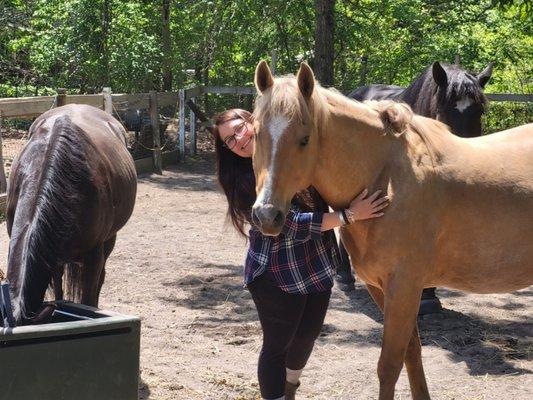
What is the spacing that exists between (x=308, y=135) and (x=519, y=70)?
1341 centimetres

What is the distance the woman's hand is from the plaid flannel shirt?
150 mm

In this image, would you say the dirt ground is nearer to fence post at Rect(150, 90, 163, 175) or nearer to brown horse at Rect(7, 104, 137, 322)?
brown horse at Rect(7, 104, 137, 322)

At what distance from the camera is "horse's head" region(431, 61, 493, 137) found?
18.5 ft

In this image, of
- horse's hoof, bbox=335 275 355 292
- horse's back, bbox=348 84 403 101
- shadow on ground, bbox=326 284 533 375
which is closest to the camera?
shadow on ground, bbox=326 284 533 375

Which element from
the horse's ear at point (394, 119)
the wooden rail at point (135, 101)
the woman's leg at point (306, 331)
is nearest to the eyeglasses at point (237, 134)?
the horse's ear at point (394, 119)

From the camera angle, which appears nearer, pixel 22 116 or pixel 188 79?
pixel 22 116

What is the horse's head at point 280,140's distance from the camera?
291 cm

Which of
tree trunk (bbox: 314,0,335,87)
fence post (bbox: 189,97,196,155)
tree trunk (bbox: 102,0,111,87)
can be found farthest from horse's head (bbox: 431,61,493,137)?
tree trunk (bbox: 102,0,111,87)

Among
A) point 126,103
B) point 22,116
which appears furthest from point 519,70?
point 22,116

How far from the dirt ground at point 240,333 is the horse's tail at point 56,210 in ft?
2.75

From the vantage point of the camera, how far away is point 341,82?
15273 millimetres

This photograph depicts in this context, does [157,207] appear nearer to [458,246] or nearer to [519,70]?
[458,246]

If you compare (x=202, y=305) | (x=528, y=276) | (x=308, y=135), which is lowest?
(x=202, y=305)

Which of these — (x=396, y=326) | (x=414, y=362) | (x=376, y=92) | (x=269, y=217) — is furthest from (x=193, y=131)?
(x=269, y=217)
